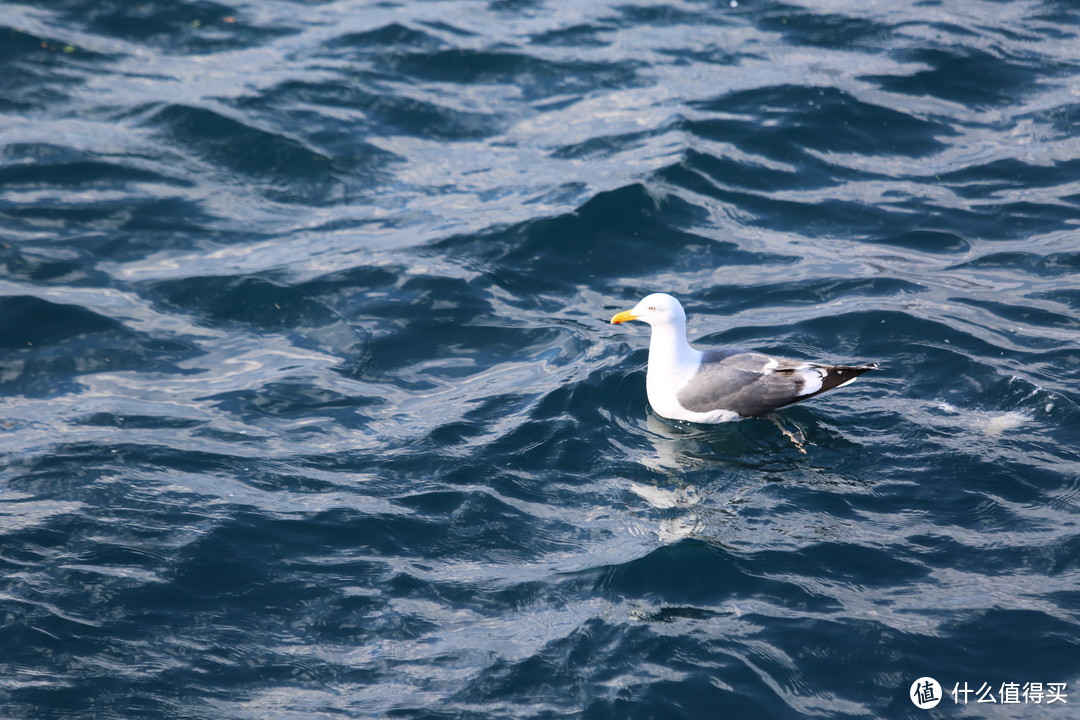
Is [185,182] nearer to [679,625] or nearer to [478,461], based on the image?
[478,461]

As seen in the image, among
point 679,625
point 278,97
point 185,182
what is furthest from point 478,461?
point 278,97

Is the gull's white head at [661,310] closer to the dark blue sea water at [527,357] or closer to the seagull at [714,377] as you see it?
the seagull at [714,377]

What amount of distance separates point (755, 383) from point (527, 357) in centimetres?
217

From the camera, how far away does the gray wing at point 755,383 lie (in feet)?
25.2

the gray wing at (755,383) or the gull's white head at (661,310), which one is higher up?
the gull's white head at (661,310)

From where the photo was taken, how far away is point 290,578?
21.3 feet

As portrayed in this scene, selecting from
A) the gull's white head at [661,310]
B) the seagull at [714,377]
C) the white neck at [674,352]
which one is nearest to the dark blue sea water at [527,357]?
the seagull at [714,377]

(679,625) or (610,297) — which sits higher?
(610,297)

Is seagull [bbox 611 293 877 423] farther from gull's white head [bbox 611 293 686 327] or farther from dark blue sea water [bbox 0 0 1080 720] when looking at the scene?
dark blue sea water [bbox 0 0 1080 720]

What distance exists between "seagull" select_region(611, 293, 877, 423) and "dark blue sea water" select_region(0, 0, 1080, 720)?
0.23 metres

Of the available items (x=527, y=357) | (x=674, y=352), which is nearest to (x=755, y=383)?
(x=674, y=352)

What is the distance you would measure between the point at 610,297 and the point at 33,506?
17.2 feet

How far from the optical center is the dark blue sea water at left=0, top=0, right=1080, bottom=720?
5.84 m

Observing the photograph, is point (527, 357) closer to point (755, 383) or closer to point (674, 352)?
point (674, 352)
